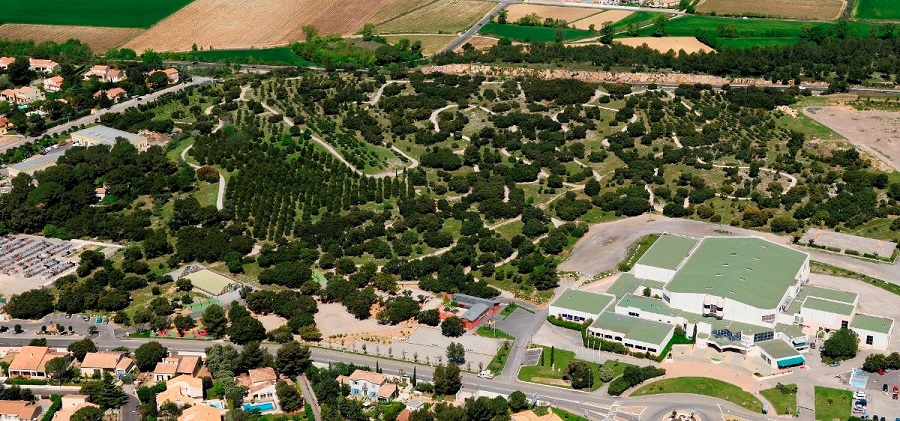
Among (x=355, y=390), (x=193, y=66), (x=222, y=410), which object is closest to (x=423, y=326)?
(x=355, y=390)

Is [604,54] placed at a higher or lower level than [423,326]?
higher

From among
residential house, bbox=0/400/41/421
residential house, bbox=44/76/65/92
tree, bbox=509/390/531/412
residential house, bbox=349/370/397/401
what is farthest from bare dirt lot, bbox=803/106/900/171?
residential house, bbox=44/76/65/92

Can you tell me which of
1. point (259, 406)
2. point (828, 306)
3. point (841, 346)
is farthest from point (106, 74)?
point (841, 346)

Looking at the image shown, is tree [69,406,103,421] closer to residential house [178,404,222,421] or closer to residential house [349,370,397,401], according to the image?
residential house [178,404,222,421]

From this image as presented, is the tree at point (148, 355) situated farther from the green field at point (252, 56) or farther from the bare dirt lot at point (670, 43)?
the bare dirt lot at point (670, 43)

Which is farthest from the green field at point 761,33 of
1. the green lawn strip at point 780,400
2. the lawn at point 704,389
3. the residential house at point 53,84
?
the green lawn strip at point 780,400

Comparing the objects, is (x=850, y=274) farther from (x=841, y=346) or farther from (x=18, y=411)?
(x=18, y=411)

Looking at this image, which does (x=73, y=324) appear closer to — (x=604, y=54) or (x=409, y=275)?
(x=409, y=275)
